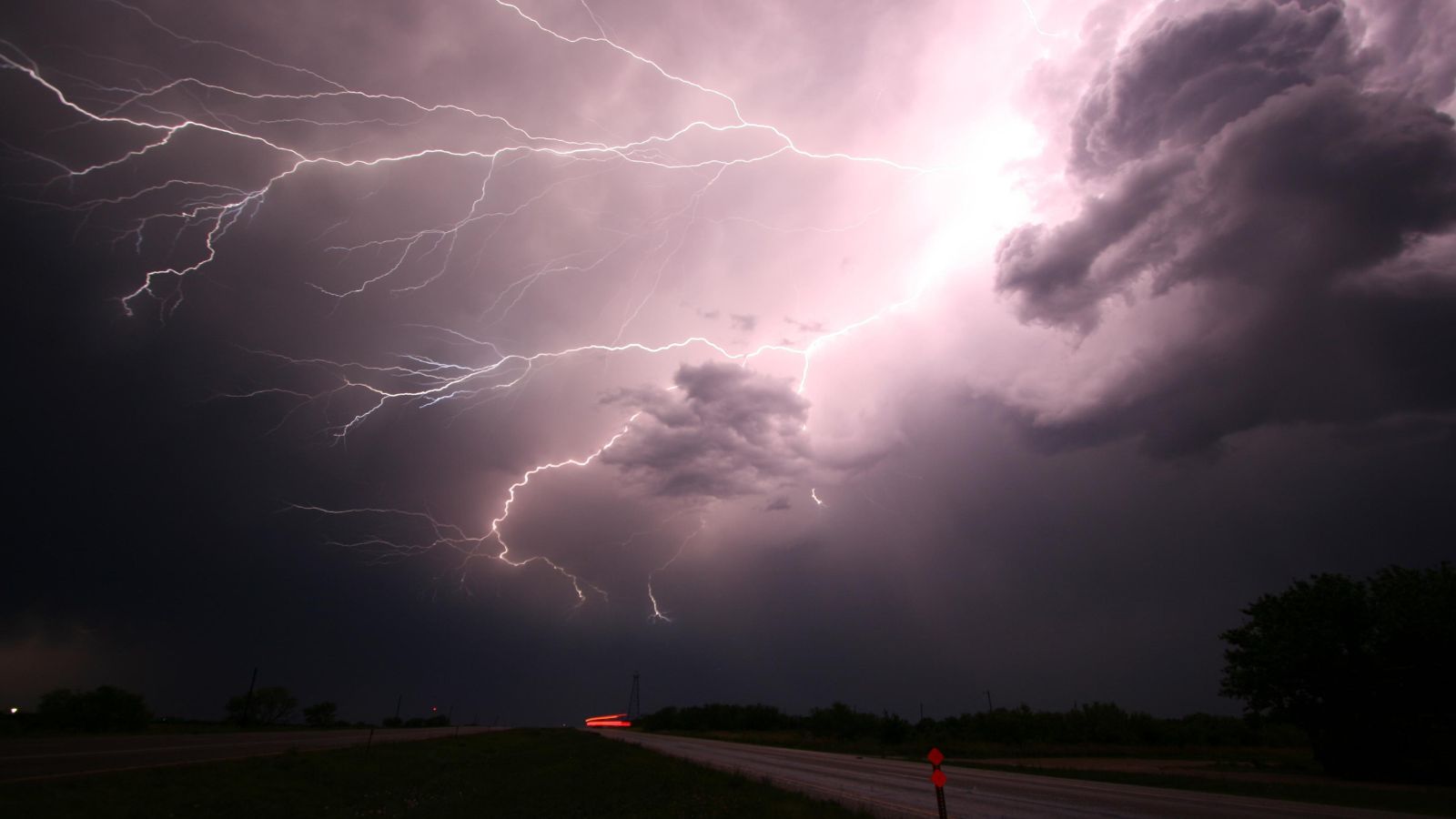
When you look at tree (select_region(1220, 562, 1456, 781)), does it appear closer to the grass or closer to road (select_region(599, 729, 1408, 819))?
the grass

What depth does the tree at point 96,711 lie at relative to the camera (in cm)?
3872

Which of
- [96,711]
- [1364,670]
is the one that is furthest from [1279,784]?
[96,711]

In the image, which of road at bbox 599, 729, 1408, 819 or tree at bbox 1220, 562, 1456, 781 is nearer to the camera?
road at bbox 599, 729, 1408, 819

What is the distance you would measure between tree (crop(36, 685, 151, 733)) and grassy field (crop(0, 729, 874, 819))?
2824cm

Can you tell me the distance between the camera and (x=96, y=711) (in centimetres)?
4034

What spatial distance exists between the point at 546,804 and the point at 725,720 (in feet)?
316

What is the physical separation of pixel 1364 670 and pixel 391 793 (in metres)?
31.5

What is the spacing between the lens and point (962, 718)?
5975cm

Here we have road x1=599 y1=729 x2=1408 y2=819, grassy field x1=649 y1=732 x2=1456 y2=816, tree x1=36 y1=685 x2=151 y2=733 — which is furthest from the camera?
tree x1=36 y1=685 x2=151 y2=733

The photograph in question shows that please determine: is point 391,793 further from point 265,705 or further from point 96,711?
point 265,705

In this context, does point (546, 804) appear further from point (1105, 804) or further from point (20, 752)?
point (20, 752)

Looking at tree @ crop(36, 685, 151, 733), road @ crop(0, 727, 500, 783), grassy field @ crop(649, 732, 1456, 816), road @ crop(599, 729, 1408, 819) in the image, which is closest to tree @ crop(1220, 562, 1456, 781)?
grassy field @ crop(649, 732, 1456, 816)

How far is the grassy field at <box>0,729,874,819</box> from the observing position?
12352 millimetres

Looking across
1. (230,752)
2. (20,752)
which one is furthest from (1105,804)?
(20,752)
